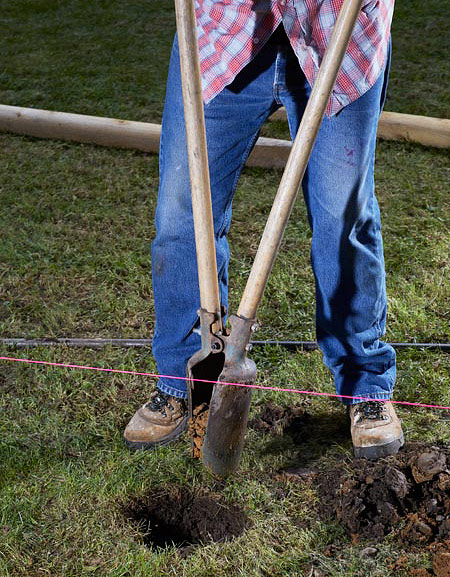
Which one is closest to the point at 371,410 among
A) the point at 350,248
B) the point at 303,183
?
the point at 350,248

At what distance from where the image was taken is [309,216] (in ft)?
7.68

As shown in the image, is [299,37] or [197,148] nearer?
[197,148]

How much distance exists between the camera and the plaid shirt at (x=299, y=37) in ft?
6.47

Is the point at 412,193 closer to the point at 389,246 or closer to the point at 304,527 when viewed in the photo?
the point at 389,246

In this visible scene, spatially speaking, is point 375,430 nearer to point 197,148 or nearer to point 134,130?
point 197,148

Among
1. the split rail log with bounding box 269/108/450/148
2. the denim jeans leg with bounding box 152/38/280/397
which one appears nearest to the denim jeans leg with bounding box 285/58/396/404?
the denim jeans leg with bounding box 152/38/280/397

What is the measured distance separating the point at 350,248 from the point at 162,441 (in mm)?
897

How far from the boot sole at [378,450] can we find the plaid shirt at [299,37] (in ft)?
3.49

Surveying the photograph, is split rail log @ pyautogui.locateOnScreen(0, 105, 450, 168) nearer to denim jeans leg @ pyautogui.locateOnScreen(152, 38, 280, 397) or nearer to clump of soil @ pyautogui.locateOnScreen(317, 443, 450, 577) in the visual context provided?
denim jeans leg @ pyautogui.locateOnScreen(152, 38, 280, 397)

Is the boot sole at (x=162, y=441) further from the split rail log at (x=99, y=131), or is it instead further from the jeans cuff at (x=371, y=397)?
the split rail log at (x=99, y=131)

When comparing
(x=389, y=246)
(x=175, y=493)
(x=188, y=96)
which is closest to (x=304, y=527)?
(x=175, y=493)

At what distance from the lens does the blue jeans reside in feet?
6.99

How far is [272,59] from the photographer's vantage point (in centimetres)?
211

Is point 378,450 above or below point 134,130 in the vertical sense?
above
